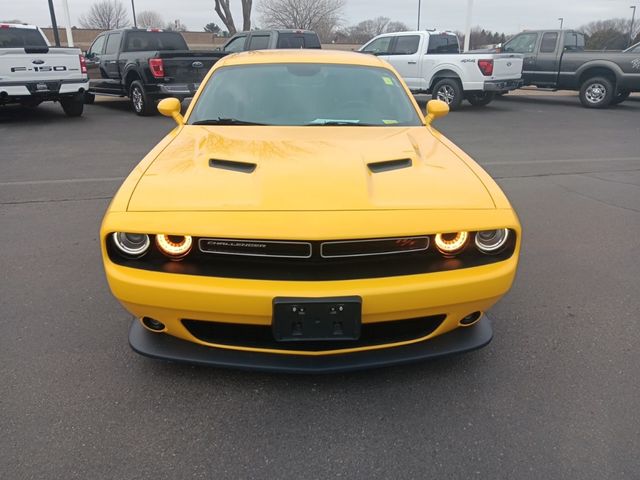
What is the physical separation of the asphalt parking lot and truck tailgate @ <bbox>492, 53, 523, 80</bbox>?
31.0 feet

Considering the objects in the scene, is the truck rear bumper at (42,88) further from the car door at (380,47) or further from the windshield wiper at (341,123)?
the windshield wiper at (341,123)

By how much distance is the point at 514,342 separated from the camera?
2.98 m

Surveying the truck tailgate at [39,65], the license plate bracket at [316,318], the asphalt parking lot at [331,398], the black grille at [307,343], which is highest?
the truck tailgate at [39,65]

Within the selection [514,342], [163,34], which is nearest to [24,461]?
[514,342]

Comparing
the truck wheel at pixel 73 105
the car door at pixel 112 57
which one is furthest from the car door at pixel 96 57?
the truck wheel at pixel 73 105

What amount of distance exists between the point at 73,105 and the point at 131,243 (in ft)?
35.1

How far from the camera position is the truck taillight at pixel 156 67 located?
10711 millimetres

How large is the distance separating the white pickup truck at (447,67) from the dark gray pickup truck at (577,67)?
6.44 ft

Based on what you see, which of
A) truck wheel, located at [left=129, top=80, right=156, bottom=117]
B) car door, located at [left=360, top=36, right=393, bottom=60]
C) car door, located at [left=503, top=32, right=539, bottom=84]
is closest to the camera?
truck wheel, located at [left=129, top=80, right=156, bottom=117]

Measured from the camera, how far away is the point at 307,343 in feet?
7.70

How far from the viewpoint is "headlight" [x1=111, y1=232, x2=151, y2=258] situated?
227 centimetres

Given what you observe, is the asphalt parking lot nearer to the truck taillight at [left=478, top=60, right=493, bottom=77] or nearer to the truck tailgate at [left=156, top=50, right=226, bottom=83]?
the truck tailgate at [left=156, top=50, right=226, bottom=83]

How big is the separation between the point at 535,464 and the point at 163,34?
13.4 meters

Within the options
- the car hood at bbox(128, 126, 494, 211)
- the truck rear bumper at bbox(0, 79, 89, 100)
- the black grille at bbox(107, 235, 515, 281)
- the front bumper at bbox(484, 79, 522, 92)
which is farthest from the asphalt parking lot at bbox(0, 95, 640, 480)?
the front bumper at bbox(484, 79, 522, 92)
